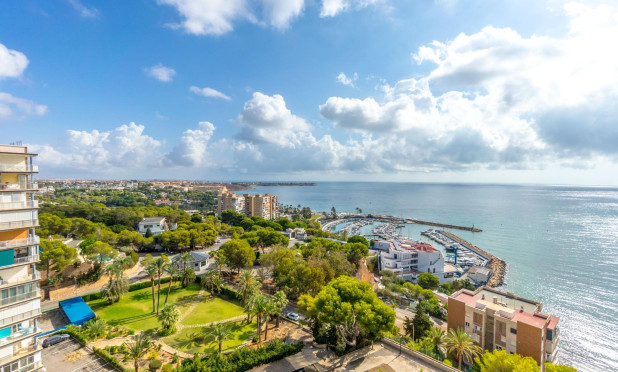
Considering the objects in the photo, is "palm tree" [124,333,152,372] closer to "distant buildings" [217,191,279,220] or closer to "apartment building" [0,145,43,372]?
"apartment building" [0,145,43,372]

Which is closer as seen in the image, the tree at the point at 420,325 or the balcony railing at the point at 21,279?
the balcony railing at the point at 21,279

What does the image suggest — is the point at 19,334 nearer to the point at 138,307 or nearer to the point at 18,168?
the point at 18,168

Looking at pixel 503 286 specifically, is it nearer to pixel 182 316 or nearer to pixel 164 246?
pixel 182 316

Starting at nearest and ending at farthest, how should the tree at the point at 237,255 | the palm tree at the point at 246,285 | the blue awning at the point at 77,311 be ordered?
1. the blue awning at the point at 77,311
2. the palm tree at the point at 246,285
3. the tree at the point at 237,255

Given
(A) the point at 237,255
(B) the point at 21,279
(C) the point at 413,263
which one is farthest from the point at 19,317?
(C) the point at 413,263

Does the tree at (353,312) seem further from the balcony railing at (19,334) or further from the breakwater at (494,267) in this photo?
the breakwater at (494,267)

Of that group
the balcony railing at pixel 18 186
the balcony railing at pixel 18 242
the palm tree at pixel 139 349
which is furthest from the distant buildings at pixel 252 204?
the balcony railing at pixel 18 186

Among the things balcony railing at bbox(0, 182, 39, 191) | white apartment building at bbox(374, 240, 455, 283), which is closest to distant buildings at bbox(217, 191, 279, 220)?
white apartment building at bbox(374, 240, 455, 283)
